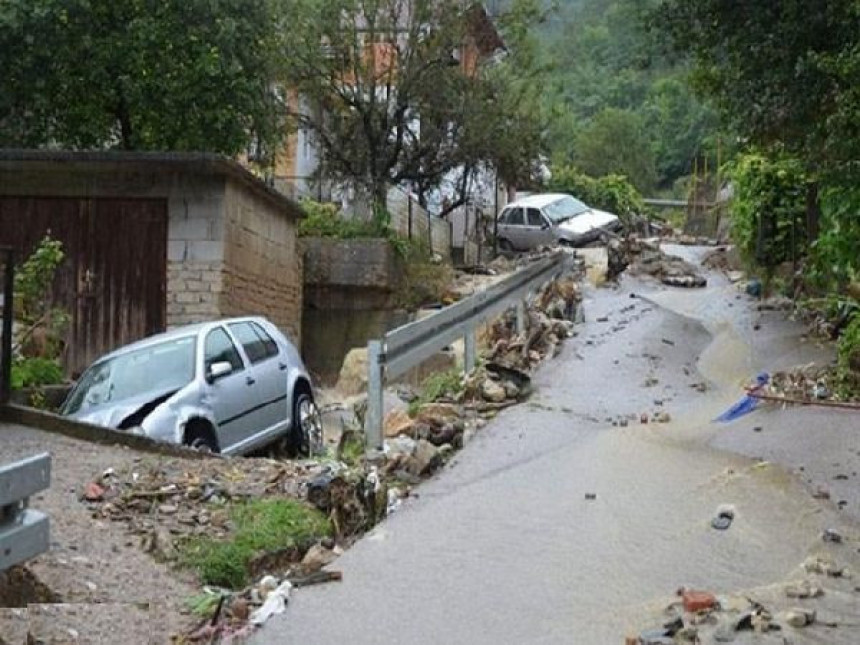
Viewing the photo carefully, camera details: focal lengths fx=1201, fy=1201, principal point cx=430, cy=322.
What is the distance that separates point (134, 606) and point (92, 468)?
3.47 m

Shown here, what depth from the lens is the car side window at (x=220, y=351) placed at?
12.5 metres

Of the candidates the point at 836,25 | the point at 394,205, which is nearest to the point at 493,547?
the point at 836,25

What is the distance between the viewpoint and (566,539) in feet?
21.9

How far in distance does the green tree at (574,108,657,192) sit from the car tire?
5333 cm

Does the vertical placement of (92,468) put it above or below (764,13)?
below

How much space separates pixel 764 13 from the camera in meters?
12.3

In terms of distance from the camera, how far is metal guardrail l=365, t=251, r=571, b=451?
351 inches

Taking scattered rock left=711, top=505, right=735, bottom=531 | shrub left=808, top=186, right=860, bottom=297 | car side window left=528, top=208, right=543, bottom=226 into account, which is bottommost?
scattered rock left=711, top=505, right=735, bottom=531

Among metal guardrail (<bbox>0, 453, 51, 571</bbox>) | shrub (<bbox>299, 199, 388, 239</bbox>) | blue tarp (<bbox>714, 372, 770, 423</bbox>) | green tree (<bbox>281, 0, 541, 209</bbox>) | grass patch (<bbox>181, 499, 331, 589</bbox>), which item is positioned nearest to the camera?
metal guardrail (<bbox>0, 453, 51, 571</bbox>)

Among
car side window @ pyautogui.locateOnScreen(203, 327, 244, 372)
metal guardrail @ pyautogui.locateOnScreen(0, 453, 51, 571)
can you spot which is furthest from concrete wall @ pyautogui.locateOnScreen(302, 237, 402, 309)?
metal guardrail @ pyautogui.locateOnScreen(0, 453, 51, 571)

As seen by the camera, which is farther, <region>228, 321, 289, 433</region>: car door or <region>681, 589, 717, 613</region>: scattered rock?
<region>228, 321, 289, 433</region>: car door

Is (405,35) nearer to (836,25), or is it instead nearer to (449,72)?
(449,72)

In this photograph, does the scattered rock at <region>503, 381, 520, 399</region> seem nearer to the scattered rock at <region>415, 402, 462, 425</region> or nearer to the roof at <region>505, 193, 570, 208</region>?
the scattered rock at <region>415, 402, 462, 425</region>

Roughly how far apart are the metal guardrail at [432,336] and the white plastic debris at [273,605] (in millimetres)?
3195
